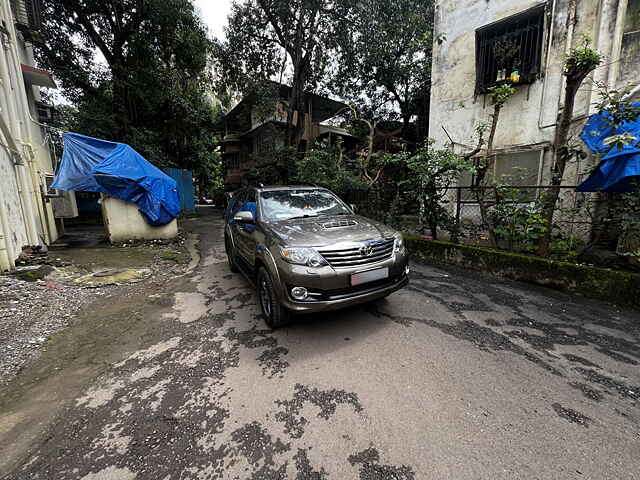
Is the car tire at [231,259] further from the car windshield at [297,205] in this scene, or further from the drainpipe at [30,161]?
the drainpipe at [30,161]

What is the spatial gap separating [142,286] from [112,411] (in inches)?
126

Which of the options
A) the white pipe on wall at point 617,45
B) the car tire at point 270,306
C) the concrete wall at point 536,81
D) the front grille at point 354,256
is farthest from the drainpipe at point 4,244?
the white pipe on wall at point 617,45

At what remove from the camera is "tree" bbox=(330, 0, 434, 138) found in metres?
10.3

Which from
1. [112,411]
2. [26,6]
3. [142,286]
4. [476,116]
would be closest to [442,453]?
[112,411]

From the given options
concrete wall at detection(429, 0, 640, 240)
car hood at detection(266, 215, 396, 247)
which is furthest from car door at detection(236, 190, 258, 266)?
concrete wall at detection(429, 0, 640, 240)

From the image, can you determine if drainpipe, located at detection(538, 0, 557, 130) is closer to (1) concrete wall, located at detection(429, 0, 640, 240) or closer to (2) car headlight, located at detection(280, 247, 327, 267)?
(1) concrete wall, located at detection(429, 0, 640, 240)

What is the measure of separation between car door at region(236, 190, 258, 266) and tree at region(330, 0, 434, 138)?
776 centimetres

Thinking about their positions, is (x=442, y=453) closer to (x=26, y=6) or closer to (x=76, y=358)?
(x=76, y=358)

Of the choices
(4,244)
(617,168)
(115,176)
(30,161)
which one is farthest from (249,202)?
(30,161)

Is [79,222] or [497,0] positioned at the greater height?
[497,0]

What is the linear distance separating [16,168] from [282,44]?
10243mm

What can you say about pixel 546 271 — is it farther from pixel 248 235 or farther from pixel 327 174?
pixel 327 174

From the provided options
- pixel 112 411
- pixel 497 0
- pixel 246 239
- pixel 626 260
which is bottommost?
pixel 112 411

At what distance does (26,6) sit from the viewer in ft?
27.3
